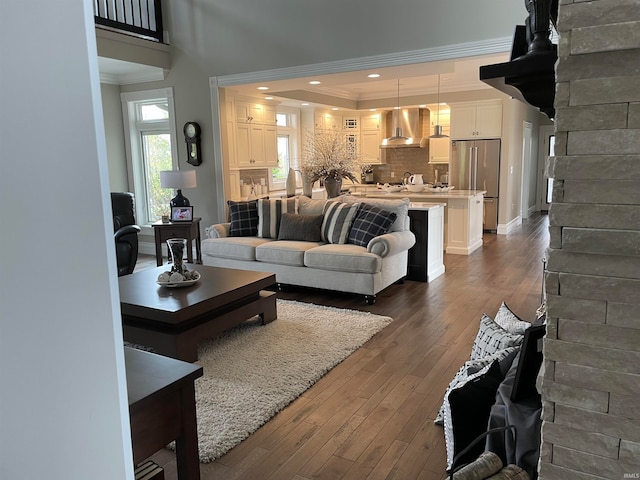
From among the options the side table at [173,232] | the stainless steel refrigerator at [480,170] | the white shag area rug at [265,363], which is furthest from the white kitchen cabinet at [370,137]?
the white shag area rug at [265,363]

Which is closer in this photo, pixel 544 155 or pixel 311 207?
pixel 311 207

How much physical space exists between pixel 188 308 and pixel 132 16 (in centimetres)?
470

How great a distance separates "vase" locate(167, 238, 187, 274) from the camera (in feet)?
12.7

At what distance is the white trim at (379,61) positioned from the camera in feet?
16.0

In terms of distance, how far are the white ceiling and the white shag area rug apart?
2.88 meters

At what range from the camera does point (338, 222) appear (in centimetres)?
543

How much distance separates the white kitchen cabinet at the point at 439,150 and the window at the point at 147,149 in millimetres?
5260

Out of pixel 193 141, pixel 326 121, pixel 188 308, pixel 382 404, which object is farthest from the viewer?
pixel 326 121

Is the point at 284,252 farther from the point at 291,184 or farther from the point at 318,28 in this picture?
the point at 318,28

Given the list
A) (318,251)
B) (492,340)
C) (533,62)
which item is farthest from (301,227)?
(533,62)

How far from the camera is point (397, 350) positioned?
12.3 ft

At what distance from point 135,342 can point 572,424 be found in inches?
122

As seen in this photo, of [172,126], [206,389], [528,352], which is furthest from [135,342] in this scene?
[172,126]


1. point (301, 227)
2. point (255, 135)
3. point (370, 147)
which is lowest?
point (301, 227)
